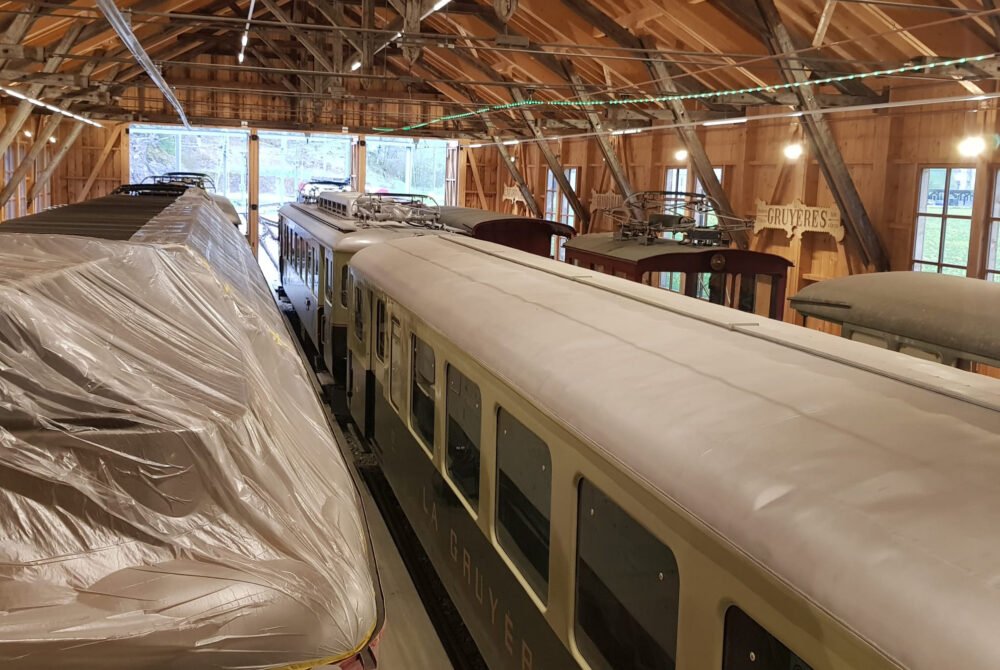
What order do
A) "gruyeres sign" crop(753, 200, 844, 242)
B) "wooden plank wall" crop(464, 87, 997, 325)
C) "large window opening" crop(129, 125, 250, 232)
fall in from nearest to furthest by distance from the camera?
1. "wooden plank wall" crop(464, 87, 997, 325)
2. "gruyeres sign" crop(753, 200, 844, 242)
3. "large window opening" crop(129, 125, 250, 232)

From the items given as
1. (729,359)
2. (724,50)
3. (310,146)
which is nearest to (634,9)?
(724,50)

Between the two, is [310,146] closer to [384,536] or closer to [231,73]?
[231,73]

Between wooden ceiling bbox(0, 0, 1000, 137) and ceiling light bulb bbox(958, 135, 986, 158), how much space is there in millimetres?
535

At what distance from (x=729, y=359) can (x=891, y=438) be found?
3.09 ft

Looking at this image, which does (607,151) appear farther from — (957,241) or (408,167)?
(408,167)

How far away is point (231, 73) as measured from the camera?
89.0ft

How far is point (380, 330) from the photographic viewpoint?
24.2 ft

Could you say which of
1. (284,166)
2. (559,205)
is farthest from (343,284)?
(284,166)

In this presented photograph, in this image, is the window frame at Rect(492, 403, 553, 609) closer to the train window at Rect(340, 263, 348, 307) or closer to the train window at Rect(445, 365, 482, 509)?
the train window at Rect(445, 365, 482, 509)

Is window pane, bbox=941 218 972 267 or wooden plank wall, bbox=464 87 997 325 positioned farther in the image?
wooden plank wall, bbox=464 87 997 325

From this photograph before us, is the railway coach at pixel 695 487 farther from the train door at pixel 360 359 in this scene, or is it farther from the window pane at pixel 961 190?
the window pane at pixel 961 190

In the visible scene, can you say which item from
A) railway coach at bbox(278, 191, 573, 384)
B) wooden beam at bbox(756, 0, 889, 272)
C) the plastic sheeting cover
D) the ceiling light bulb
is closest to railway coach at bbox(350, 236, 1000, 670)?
the plastic sheeting cover

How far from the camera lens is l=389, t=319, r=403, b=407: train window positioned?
644 cm

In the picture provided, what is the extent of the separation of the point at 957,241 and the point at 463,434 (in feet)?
27.2
